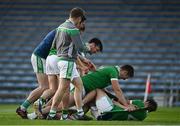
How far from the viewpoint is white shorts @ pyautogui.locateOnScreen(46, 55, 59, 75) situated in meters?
10.9

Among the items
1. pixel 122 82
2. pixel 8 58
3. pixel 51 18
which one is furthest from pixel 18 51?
pixel 122 82

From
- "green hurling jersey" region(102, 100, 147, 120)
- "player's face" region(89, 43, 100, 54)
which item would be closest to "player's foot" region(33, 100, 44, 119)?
"green hurling jersey" region(102, 100, 147, 120)

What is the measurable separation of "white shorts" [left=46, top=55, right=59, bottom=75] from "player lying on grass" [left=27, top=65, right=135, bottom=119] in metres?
0.53

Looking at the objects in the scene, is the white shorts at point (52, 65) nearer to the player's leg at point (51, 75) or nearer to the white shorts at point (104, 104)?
the player's leg at point (51, 75)

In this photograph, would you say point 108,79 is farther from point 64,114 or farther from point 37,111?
point 37,111

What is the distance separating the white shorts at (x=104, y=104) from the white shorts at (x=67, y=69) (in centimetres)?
71

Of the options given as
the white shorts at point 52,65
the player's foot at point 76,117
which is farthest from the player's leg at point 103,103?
the white shorts at point 52,65

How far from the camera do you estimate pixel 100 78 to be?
37.0ft

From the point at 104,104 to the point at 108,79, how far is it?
17.7 inches

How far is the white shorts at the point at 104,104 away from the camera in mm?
11133

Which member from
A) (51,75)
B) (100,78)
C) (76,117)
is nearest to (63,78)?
(51,75)

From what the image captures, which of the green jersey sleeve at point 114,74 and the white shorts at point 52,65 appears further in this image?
the green jersey sleeve at point 114,74

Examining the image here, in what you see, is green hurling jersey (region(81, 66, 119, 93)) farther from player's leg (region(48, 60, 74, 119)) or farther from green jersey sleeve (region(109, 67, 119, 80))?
player's leg (region(48, 60, 74, 119))

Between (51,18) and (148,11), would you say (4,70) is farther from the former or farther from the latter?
(148,11)
